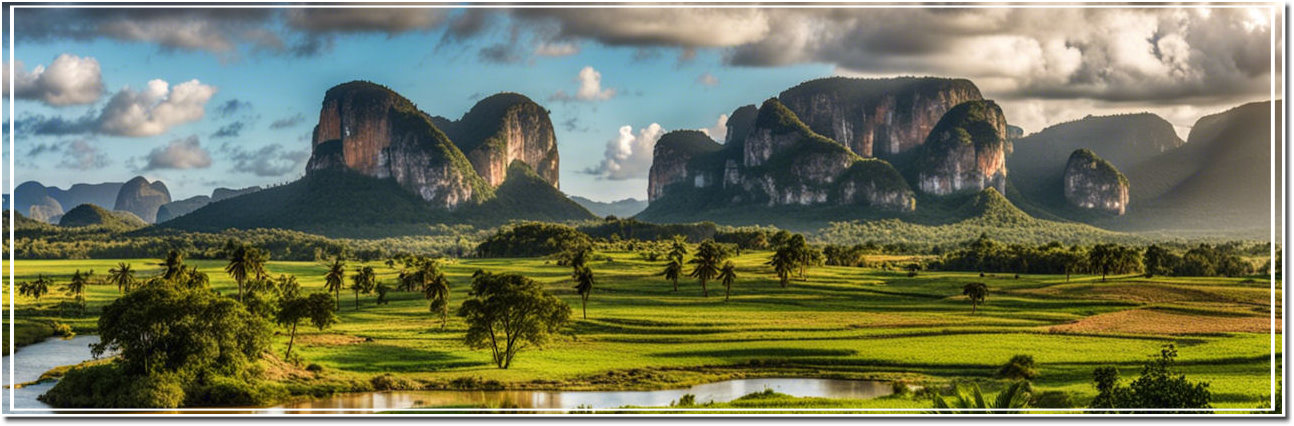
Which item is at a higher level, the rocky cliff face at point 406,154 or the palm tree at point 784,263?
the rocky cliff face at point 406,154

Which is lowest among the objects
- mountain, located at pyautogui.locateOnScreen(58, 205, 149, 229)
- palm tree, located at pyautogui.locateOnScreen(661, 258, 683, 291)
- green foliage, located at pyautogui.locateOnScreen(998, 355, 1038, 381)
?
green foliage, located at pyautogui.locateOnScreen(998, 355, 1038, 381)

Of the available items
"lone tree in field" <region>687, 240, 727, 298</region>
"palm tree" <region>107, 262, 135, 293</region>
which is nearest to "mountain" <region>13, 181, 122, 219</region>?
"palm tree" <region>107, 262, 135, 293</region>

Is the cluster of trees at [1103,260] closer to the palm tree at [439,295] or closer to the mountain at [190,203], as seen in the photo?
the palm tree at [439,295]

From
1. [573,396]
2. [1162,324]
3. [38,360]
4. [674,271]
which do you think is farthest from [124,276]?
[1162,324]

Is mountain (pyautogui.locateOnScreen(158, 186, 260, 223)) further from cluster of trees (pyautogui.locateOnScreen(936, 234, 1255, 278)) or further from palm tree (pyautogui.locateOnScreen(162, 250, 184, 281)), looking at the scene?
cluster of trees (pyautogui.locateOnScreen(936, 234, 1255, 278))

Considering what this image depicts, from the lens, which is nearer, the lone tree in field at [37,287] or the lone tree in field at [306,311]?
the lone tree in field at [306,311]

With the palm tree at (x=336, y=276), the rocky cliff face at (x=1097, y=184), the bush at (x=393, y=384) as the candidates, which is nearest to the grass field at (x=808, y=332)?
the bush at (x=393, y=384)

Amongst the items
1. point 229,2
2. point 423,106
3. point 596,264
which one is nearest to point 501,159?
point 596,264
